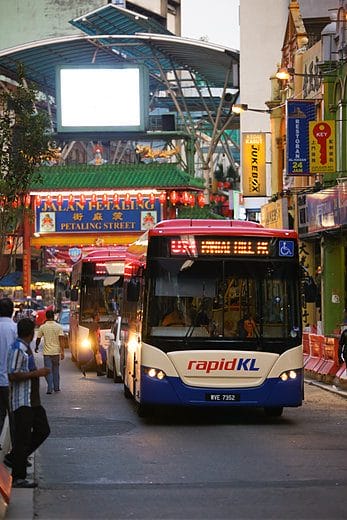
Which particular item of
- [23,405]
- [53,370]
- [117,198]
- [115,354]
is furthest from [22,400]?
[117,198]

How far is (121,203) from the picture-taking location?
6306 centimetres

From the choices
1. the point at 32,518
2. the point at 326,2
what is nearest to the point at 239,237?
the point at 32,518

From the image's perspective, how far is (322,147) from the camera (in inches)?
1366

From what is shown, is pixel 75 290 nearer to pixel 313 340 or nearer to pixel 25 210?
pixel 25 210

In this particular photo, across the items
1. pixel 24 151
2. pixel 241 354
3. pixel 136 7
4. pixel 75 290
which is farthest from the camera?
pixel 136 7

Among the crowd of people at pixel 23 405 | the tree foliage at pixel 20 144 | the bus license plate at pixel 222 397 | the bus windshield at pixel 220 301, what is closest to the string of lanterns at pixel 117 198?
the tree foliage at pixel 20 144

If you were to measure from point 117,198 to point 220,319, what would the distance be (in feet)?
149

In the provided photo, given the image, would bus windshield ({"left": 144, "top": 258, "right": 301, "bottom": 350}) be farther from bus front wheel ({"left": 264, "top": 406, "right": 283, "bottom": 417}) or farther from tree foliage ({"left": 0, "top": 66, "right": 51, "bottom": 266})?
tree foliage ({"left": 0, "top": 66, "right": 51, "bottom": 266})

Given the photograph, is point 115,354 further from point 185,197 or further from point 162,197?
point 185,197

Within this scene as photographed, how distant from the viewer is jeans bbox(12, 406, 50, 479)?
1199cm

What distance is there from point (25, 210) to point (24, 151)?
7.43 feet

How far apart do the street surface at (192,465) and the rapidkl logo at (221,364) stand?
86cm

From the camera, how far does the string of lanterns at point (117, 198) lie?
62.7m

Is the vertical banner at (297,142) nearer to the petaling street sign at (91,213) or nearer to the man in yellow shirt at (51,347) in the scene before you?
the man in yellow shirt at (51,347)
